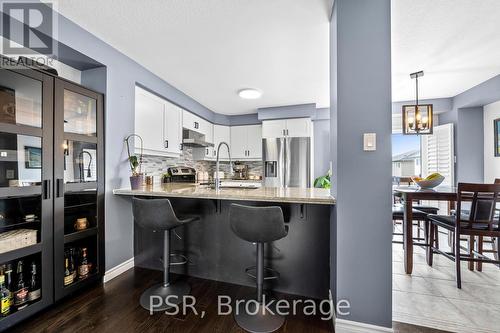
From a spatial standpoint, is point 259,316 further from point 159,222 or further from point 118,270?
point 118,270

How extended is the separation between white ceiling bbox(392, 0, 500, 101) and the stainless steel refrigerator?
6.01 feet

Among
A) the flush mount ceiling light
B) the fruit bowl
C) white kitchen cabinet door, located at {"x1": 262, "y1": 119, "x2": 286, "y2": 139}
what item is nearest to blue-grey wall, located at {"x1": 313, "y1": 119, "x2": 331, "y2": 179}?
white kitchen cabinet door, located at {"x1": 262, "y1": 119, "x2": 286, "y2": 139}

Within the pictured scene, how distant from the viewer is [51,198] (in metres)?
1.74

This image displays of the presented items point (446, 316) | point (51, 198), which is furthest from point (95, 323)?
point (446, 316)

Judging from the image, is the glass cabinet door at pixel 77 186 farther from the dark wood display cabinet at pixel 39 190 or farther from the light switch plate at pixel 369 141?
the light switch plate at pixel 369 141

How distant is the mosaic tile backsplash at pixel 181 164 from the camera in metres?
3.30

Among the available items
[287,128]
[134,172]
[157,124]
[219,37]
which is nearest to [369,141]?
[219,37]

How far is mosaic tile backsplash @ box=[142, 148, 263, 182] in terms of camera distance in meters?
3.30

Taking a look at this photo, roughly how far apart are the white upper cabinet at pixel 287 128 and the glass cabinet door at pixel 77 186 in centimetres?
309

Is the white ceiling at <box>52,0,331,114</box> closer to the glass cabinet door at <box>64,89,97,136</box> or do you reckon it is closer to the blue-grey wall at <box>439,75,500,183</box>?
the glass cabinet door at <box>64,89,97,136</box>

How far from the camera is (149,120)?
113 inches

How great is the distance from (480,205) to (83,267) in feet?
12.3

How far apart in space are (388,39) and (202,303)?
2418mm

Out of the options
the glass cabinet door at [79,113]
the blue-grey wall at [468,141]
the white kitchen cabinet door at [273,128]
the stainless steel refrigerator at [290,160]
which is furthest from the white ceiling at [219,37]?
the blue-grey wall at [468,141]
